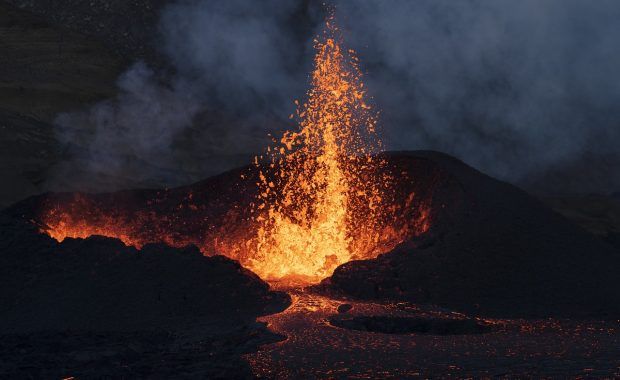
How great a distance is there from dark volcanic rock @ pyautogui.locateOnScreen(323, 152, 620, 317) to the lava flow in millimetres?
1200

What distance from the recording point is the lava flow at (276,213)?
12.6 meters

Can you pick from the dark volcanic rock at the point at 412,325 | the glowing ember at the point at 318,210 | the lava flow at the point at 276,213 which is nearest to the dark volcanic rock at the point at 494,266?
the dark volcanic rock at the point at 412,325

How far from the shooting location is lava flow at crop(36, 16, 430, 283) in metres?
12.6

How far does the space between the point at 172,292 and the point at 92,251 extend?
1.43m

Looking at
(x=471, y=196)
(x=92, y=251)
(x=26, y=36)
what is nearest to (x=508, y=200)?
(x=471, y=196)

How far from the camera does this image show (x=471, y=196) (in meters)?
11.5

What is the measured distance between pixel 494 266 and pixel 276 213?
14.5 ft

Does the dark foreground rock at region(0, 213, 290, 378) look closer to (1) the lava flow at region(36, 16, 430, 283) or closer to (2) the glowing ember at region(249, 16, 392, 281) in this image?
(2) the glowing ember at region(249, 16, 392, 281)

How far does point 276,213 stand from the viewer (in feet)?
44.7

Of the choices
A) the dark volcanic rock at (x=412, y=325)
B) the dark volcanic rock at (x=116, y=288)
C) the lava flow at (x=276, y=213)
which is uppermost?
the lava flow at (x=276, y=213)

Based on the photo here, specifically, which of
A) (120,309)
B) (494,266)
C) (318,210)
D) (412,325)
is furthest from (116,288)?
(318,210)

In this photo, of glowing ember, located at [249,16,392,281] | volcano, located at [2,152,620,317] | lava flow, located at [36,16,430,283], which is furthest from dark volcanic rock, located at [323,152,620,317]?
glowing ember, located at [249,16,392,281]

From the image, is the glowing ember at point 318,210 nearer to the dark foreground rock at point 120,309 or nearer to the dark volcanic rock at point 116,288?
the dark volcanic rock at point 116,288

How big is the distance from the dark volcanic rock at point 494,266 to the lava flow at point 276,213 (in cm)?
120
